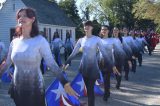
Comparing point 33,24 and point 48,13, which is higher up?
point 33,24

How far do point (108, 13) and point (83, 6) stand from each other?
8504mm

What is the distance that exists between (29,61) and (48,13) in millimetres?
36727

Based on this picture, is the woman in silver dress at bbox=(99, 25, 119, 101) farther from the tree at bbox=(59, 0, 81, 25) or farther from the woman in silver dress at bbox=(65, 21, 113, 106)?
the tree at bbox=(59, 0, 81, 25)

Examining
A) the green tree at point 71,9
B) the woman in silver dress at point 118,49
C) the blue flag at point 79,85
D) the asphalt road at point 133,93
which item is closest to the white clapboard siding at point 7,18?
the asphalt road at point 133,93

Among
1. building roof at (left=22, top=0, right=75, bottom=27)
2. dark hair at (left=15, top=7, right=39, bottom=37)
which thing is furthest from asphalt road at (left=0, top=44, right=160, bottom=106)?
building roof at (left=22, top=0, right=75, bottom=27)

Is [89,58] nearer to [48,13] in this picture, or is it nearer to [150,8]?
[48,13]

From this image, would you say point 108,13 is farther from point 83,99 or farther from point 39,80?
point 39,80

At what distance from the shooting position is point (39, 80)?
596cm

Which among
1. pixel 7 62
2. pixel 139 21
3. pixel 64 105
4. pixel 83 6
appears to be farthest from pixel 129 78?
pixel 83 6

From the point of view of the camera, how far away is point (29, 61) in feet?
19.1

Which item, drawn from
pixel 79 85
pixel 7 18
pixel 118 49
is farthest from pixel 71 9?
pixel 79 85

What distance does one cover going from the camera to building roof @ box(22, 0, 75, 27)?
39037 millimetres

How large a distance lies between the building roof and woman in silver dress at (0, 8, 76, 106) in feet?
103

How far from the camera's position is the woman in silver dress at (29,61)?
18.8ft
